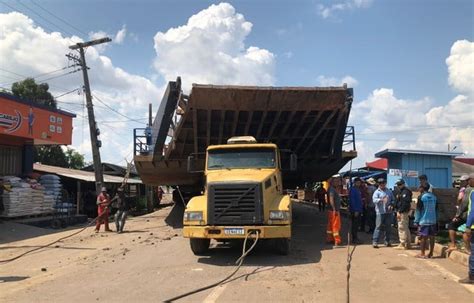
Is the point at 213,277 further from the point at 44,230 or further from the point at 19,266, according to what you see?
the point at 44,230

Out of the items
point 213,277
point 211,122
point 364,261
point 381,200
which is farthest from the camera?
point 211,122

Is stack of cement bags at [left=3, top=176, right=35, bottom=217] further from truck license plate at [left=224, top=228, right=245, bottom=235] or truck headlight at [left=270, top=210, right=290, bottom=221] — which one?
truck headlight at [left=270, top=210, right=290, bottom=221]

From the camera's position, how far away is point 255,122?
15.1 metres

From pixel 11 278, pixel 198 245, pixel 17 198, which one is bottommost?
pixel 11 278

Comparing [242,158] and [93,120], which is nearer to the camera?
[242,158]

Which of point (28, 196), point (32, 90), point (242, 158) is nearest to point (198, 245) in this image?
point (242, 158)

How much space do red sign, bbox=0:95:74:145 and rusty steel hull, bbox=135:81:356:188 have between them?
17.6 ft

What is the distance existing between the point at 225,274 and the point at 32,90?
34634 millimetres

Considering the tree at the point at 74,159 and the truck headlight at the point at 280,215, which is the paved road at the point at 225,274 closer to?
the truck headlight at the point at 280,215

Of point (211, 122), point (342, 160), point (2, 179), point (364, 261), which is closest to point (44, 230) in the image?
point (2, 179)

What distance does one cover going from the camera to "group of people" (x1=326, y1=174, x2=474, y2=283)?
31.2 ft

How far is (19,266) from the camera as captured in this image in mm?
10242

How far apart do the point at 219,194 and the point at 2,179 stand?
11.7m

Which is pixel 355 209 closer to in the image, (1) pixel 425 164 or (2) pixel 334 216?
(2) pixel 334 216
